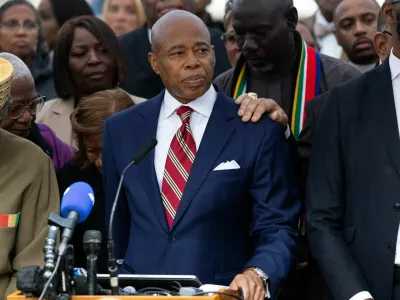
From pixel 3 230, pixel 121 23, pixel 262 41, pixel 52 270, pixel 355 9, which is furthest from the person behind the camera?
pixel 121 23

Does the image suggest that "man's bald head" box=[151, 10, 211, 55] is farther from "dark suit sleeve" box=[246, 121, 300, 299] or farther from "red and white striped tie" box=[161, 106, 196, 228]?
"dark suit sleeve" box=[246, 121, 300, 299]

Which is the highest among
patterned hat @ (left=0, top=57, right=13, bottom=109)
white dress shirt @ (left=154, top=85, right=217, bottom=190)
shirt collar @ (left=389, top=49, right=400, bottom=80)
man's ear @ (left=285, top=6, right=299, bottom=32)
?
man's ear @ (left=285, top=6, right=299, bottom=32)

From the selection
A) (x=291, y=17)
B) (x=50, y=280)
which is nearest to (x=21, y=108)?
(x=291, y=17)

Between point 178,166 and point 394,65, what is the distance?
1.25 m

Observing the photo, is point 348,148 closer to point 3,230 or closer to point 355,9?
point 3,230

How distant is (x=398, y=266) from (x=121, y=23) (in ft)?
18.4

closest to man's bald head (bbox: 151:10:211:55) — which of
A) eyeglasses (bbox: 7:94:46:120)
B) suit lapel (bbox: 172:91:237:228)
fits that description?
suit lapel (bbox: 172:91:237:228)

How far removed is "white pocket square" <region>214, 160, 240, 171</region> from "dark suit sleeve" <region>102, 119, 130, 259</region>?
0.58 metres

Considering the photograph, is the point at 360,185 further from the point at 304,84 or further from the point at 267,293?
the point at 304,84

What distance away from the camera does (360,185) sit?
645 cm

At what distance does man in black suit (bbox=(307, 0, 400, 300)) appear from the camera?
630 cm

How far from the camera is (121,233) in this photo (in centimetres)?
691

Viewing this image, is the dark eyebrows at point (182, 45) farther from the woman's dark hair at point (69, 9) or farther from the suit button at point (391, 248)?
the woman's dark hair at point (69, 9)

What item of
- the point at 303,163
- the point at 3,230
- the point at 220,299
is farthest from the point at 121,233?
the point at 220,299
